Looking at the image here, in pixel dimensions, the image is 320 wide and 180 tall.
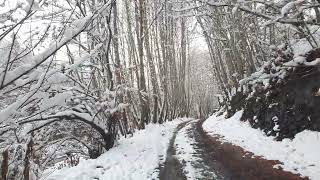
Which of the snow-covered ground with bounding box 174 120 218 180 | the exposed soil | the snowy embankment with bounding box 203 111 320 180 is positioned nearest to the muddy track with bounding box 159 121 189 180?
the exposed soil

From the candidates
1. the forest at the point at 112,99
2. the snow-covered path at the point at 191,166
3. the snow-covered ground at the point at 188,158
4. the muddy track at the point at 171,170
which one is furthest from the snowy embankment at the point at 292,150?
the muddy track at the point at 171,170

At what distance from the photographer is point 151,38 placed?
2595 cm

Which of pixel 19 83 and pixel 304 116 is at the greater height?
pixel 19 83

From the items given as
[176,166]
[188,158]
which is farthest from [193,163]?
[188,158]

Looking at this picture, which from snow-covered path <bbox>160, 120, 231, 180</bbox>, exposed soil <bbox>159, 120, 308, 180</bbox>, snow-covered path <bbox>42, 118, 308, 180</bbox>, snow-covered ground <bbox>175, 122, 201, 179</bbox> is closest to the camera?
exposed soil <bbox>159, 120, 308, 180</bbox>

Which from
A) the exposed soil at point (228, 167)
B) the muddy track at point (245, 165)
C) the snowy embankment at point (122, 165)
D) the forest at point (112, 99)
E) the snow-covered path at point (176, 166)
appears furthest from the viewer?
the snowy embankment at point (122, 165)

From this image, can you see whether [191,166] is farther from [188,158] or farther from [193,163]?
[188,158]

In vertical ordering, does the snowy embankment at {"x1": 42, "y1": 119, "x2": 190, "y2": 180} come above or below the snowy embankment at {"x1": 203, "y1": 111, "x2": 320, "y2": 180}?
below

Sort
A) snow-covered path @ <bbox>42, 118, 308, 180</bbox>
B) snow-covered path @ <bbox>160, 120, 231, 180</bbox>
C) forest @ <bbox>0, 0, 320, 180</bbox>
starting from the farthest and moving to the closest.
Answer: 1. snow-covered path @ <bbox>160, 120, 231, 180</bbox>
2. snow-covered path @ <bbox>42, 118, 308, 180</bbox>
3. forest @ <bbox>0, 0, 320, 180</bbox>

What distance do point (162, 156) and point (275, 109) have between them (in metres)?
4.24

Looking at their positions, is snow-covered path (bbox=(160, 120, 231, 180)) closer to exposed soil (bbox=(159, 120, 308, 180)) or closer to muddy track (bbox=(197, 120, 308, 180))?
exposed soil (bbox=(159, 120, 308, 180))

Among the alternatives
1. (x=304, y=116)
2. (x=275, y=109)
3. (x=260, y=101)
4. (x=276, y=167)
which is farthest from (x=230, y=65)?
(x=276, y=167)

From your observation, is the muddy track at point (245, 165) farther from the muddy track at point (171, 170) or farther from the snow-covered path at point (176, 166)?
the muddy track at point (171, 170)

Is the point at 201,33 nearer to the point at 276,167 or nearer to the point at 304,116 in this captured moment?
the point at 304,116
